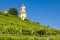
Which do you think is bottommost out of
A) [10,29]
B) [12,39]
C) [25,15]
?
[12,39]

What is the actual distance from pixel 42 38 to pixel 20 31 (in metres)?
17.3

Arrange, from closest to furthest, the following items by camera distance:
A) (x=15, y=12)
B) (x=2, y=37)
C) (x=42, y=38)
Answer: (x=2, y=37), (x=42, y=38), (x=15, y=12)

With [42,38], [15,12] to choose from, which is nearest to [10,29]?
[42,38]

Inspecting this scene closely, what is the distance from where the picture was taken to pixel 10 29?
186 feet

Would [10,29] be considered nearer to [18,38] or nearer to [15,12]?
[18,38]

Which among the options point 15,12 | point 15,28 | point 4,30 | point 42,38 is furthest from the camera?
point 15,12

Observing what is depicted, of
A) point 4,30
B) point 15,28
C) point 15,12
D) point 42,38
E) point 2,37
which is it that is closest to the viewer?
point 2,37

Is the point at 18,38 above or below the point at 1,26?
below

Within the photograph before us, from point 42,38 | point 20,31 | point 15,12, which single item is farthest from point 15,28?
point 15,12

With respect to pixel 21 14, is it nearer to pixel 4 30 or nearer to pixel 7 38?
pixel 4 30

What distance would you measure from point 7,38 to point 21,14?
204 feet

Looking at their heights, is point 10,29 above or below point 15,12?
below

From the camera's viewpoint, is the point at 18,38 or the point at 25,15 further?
the point at 25,15

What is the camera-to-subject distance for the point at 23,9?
99.6 meters
